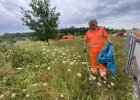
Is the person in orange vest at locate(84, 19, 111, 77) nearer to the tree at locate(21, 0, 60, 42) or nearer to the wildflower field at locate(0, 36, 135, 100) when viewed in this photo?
the wildflower field at locate(0, 36, 135, 100)

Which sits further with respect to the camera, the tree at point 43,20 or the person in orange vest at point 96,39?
the tree at point 43,20

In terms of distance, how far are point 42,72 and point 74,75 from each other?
980mm

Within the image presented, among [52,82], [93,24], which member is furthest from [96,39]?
Answer: [52,82]

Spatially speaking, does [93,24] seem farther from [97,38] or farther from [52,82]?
[52,82]

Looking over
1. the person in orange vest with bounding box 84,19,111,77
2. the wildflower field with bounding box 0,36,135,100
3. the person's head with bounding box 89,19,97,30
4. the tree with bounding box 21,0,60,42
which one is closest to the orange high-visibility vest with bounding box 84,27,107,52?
the person in orange vest with bounding box 84,19,111,77

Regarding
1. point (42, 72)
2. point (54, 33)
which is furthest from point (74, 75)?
point (54, 33)

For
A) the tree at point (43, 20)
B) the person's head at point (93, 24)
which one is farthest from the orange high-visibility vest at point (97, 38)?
the tree at point (43, 20)

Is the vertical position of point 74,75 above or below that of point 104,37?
below

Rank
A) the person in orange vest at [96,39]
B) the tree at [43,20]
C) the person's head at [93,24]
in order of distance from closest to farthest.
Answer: the person's head at [93,24] → the person in orange vest at [96,39] → the tree at [43,20]

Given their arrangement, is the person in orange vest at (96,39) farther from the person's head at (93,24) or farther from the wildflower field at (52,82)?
the wildflower field at (52,82)

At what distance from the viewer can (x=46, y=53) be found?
8852 mm

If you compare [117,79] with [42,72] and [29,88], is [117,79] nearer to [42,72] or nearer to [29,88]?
[42,72]

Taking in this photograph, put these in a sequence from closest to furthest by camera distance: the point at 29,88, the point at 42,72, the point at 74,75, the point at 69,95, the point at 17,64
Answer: the point at 69,95, the point at 29,88, the point at 74,75, the point at 42,72, the point at 17,64

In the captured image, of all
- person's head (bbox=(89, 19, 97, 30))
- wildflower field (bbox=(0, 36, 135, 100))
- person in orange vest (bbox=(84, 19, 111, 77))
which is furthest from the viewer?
person in orange vest (bbox=(84, 19, 111, 77))
